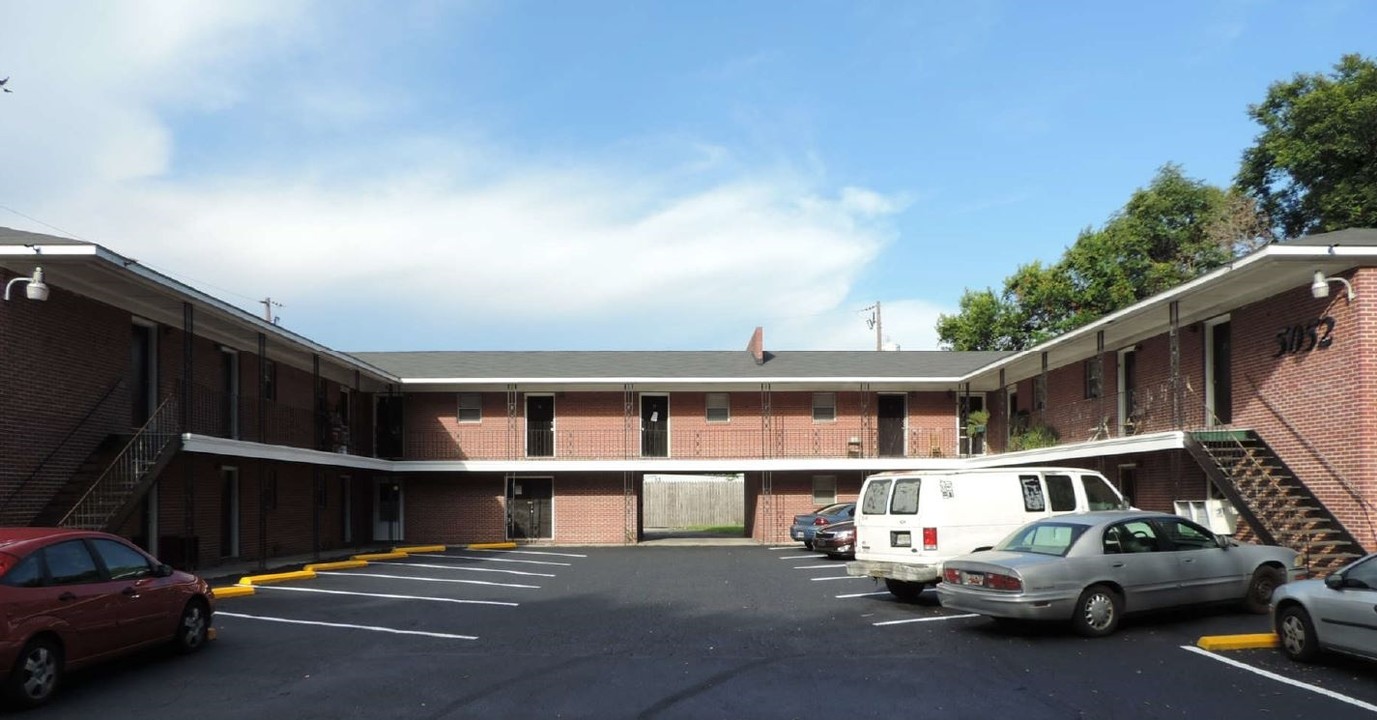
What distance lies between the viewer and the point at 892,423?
33781 mm

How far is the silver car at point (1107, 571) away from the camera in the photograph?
1152cm

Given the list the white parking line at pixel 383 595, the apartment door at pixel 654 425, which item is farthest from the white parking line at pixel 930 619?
the apartment door at pixel 654 425

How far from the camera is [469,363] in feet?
110

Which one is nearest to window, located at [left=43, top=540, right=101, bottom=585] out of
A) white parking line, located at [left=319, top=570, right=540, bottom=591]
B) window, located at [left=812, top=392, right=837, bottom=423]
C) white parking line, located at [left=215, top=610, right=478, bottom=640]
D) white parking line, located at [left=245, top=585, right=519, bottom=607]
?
white parking line, located at [left=215, top=610, right=478, bottom=640]

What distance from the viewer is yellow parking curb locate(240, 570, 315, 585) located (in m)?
18.1

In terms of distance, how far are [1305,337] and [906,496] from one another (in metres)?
6.71

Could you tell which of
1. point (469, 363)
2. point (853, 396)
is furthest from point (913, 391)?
point (469, 363)

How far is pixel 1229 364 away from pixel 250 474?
1986cm

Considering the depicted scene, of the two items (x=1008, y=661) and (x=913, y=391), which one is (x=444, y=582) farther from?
(x=913, y=391)

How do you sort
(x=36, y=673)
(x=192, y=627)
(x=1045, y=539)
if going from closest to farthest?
1. (x=36, y=673)
2. (x=192, y=627)
3. (x=1045, y=539)

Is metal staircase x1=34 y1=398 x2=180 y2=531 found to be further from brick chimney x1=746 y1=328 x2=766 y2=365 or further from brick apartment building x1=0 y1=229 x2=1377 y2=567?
brick chimney x1=746 y1=328 x2=766 y2=365

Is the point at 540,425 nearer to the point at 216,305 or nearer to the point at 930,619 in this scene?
the point at 216,305

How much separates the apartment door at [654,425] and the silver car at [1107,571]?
68.1 ft

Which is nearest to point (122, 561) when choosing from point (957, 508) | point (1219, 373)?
point (957, 508)
